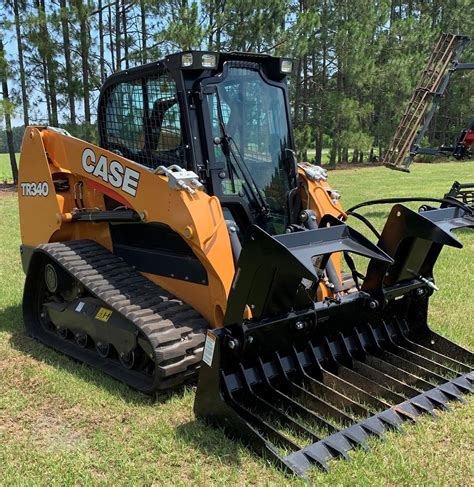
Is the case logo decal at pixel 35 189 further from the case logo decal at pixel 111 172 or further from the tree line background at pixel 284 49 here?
the tree line background at pixel 284 49

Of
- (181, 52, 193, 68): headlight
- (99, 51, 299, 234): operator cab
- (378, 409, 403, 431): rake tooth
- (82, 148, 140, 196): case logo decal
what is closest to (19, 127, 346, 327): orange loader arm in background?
(82, 148, 140, 196): case logo decal

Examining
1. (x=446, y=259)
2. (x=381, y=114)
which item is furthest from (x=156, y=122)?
(x=381, y=114)

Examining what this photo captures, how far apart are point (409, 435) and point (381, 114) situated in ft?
85.5

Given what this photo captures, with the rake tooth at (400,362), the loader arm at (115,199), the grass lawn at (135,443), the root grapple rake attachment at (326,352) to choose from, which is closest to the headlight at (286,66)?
the loader arm at (115,199)

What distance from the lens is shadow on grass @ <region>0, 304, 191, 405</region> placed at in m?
3.69

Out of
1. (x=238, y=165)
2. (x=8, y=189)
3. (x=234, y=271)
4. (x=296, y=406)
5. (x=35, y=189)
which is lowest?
(x=8, y=189)

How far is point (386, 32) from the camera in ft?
86.8

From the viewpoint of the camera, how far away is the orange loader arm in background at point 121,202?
144 inches

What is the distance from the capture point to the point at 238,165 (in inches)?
163

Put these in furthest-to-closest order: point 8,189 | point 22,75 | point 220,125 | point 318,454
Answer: point 8,189, point 22,75, point 220,125, point 318,454

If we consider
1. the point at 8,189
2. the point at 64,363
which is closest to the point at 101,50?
the point at 8,189

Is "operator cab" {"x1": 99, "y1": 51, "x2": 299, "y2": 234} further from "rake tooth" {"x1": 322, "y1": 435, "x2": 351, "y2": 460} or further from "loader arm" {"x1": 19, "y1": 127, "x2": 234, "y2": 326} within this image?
"rake tooth" {"x1": 322, "y1": 435, "x2": 351, "y2": 460}

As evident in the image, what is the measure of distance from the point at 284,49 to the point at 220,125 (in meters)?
16.0

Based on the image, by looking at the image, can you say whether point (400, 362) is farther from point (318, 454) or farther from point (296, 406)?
point (318, 454)
